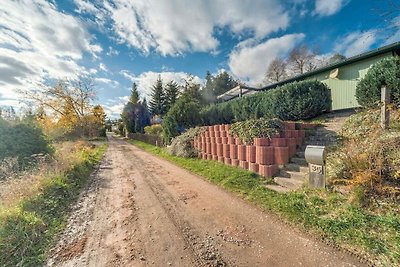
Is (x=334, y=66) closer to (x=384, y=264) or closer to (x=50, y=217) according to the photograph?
(x=384, y=264)

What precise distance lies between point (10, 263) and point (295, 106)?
412 inches

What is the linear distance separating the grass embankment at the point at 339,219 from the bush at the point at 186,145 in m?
5.67

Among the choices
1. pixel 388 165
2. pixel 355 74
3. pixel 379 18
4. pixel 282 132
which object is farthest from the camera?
pixel 355 74

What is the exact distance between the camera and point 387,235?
269 centimetres

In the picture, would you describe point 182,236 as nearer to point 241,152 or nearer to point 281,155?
point 281,155

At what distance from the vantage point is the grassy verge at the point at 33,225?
283 centimetres

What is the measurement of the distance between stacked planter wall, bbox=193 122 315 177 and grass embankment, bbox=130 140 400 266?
0.99 m

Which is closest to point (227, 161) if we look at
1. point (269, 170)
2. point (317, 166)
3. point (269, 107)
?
point (269, 170)

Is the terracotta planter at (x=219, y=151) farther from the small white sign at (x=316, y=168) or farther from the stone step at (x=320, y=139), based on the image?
the small white sign at (x=316, y=168)

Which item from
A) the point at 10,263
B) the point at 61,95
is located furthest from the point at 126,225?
the point at 61,95

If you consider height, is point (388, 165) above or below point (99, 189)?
above

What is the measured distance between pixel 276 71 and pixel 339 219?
3702 centimetres

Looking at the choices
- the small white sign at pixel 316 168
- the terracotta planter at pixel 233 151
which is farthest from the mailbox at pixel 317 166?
the terracotta planter at pixel 233 151

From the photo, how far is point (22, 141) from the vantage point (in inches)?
307
